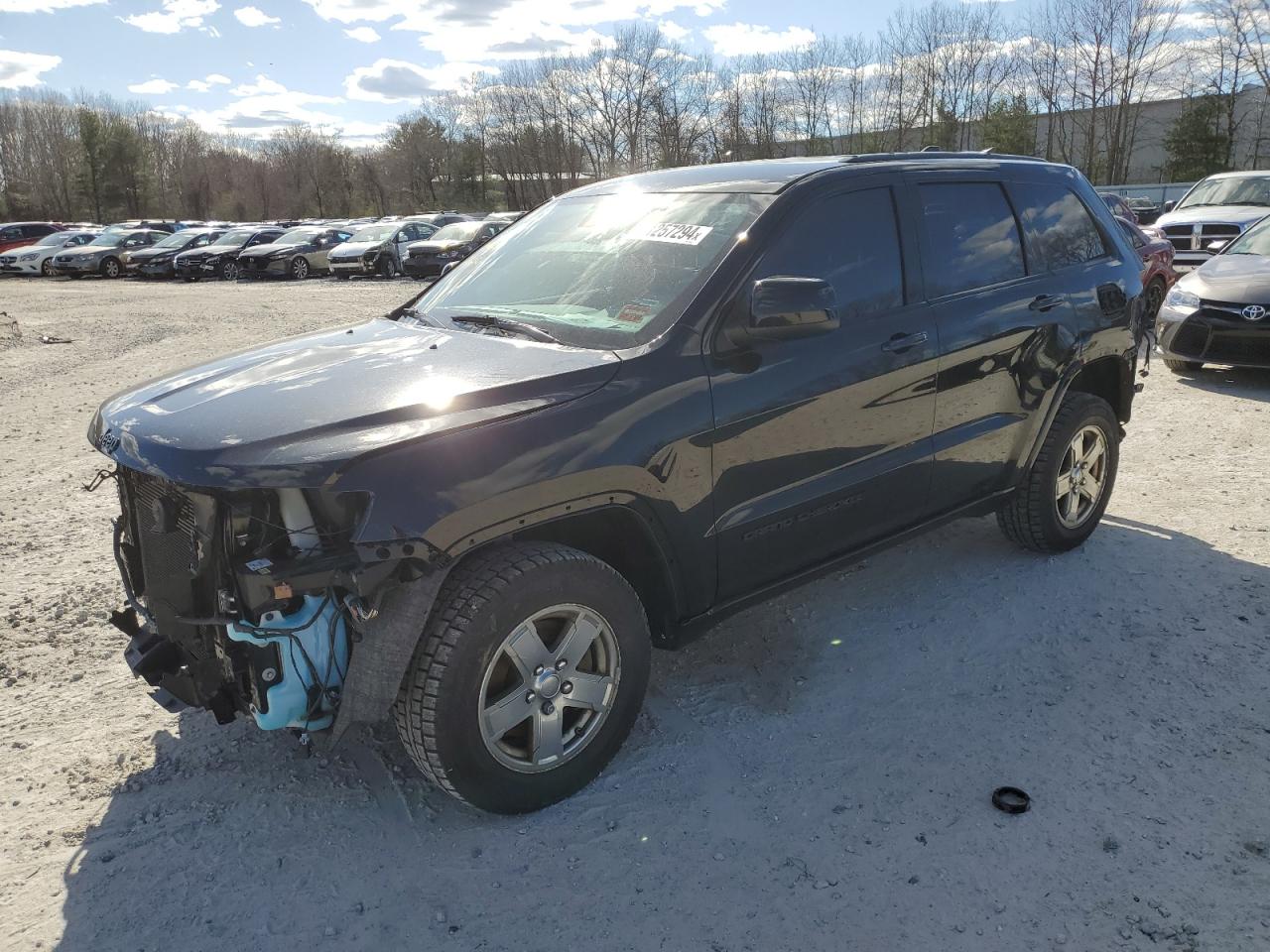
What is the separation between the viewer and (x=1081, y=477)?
483 centimetres

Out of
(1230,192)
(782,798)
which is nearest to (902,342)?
(782,798)

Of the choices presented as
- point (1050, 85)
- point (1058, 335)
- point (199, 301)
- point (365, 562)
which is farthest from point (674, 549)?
point (1050, 85)

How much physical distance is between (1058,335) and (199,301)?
1925 centimetres

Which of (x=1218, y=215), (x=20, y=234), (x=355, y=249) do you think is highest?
(x=20, y=234)

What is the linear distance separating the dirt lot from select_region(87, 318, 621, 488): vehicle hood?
119 centimetres

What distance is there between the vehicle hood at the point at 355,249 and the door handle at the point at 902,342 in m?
24.1

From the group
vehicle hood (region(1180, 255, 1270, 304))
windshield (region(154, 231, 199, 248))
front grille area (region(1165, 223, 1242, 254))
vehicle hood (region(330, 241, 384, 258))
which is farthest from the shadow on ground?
windshield (region(154, 231, 199, 248))

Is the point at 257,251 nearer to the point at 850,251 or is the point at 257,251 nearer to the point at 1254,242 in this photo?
the point at 1254,242

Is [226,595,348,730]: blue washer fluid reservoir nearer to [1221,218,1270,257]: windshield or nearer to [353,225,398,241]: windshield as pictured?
[1221,218,1270,257]: windshield

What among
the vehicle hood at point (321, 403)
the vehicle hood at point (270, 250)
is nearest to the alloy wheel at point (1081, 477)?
the vehicle hood at point (321, 403)

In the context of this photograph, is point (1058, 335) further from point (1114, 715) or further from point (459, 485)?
point (459, 485)

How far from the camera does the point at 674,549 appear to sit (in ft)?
10.1

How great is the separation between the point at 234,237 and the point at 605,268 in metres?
30.0

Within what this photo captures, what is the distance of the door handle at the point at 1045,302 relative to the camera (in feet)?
14.1
